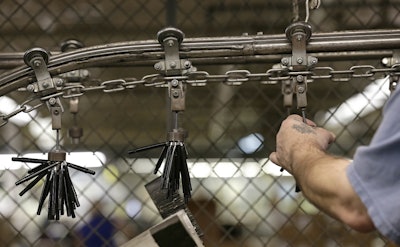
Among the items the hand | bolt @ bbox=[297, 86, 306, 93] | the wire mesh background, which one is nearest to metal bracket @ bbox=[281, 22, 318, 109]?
bolt @ bbox=[297, 86, 306, 93]

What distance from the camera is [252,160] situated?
196cm

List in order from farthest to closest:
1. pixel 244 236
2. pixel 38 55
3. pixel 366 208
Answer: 1. pixel 244 236
2. pixel 38 55
3. pixel 366 208

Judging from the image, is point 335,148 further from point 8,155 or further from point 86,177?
point 8,155

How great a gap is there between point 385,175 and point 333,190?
9cm

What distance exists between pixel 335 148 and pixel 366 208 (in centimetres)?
124

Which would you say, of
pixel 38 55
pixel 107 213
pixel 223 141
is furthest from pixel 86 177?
pixel 38 55

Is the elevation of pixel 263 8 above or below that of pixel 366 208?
above

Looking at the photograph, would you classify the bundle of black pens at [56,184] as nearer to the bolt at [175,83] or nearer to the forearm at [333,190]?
the bolt at [175,83]

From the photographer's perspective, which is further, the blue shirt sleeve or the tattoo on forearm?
the tattoo on forearm

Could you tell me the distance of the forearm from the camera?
82cm

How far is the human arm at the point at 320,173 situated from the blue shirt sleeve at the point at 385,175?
0.04m

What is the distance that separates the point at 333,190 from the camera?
834 mm

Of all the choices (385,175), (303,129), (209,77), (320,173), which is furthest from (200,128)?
(385,175)

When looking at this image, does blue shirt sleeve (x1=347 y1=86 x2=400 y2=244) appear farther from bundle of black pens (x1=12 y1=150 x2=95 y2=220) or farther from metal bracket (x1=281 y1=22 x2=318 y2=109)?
bundle of black pens (x1=12 y1=150 x2=95 y2=220)
